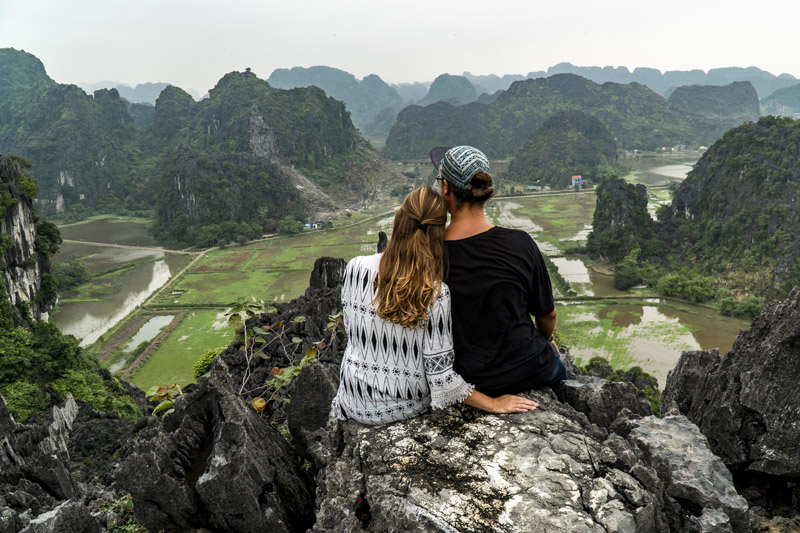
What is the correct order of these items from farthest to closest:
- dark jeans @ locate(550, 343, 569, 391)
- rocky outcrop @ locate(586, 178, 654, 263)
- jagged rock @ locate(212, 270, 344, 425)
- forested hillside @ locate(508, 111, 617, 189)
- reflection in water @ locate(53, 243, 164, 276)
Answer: forested hillside @ locate(508, 111, 617, 189), reflection in water @ locate(53, 243, 164, 276), rocky outcrop @ locate(586, 178, 654, 263), jagged rock @ locate(212, 270, 344, 425), dark jeans @ locate(550, 343, 569, 391)

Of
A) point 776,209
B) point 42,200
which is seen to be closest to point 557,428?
point 776,209

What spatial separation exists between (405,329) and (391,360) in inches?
8.5

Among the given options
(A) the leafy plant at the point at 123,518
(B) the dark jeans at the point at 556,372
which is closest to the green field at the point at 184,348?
(A) the leafy plant at the point at 123,518

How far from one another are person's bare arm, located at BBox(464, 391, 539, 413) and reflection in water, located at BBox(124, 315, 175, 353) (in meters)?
26.7

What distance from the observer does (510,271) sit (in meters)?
2.58

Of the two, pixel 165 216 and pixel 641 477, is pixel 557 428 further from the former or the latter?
pixel 165 216

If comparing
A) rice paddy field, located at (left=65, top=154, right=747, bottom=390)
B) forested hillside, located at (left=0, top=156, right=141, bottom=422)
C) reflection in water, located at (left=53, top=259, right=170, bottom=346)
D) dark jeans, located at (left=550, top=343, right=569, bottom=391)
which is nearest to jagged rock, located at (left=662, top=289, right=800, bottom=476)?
dark jeans, located at (left=550, top=343, right=569, bottom=391)

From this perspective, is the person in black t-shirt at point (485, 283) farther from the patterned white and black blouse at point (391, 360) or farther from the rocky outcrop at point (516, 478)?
the rocky outcrop at point (516, 478)

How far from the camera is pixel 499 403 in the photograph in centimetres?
269

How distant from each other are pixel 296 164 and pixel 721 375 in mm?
76226

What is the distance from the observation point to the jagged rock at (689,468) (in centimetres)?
258

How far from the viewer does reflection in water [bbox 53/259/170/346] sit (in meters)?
28.7

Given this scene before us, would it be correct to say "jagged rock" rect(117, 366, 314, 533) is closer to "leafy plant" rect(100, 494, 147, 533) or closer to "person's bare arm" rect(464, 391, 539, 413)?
"leafy plant" rect(100, 494, 147, 533)

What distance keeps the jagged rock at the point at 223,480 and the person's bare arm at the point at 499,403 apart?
1480 millimetres
